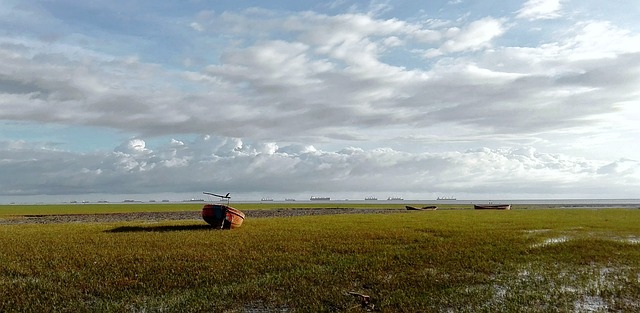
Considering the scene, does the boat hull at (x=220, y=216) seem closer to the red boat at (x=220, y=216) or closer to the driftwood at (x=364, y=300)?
the red boat at (x=220, y=216)

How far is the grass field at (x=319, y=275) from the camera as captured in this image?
11844mm

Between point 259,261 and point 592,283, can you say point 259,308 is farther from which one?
point 592,283

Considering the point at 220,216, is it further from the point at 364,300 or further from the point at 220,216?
the point at 364,300

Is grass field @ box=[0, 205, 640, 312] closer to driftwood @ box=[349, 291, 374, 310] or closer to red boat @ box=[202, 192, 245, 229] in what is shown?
driftwood @ box=[349, 291, 374, 310]

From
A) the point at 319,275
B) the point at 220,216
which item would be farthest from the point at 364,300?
the point at 220,216

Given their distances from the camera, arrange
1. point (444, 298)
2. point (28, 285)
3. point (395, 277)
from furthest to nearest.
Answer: point (395, 277), point (28, 285), point (444, 298)

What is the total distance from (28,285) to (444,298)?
1192 cm

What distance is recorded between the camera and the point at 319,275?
15.0 metres

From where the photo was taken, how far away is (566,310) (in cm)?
1127

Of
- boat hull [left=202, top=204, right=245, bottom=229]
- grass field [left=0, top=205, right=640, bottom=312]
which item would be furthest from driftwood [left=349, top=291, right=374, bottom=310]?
boat hull [left=202, top=204, right=245, bottom=229]

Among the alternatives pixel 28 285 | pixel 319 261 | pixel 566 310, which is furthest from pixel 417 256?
pixel 28 285

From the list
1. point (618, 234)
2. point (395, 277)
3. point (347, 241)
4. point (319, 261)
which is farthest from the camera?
point (618, 234)

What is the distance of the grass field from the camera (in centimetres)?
1184

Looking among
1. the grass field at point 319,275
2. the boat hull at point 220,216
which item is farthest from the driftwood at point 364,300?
the boat hull at point 220,216
